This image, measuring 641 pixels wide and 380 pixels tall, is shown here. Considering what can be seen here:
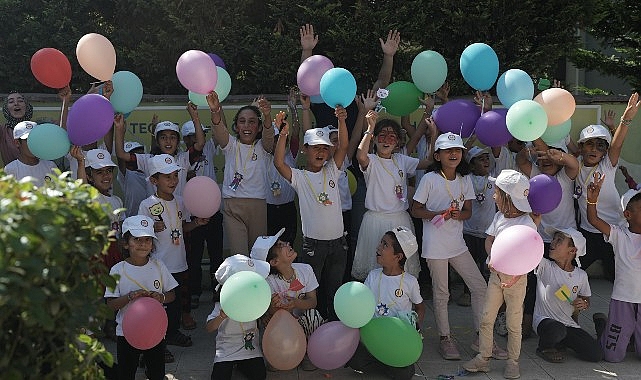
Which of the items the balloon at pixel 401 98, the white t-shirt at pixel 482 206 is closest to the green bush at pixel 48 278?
the balloon at pixel 401 98

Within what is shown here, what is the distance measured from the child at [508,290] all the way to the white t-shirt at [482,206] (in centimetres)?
113

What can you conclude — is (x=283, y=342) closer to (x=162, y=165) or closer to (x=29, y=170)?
(x=162, y=165)

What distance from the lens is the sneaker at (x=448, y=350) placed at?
16.4 feet

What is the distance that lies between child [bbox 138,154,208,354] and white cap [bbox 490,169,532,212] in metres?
2.27

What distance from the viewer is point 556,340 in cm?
496

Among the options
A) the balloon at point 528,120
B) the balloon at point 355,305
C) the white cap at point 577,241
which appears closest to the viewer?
the balloon at point 355,305

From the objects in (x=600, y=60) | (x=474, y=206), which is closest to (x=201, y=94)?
(x=474, y=206)

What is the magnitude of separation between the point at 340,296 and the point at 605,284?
3.66 metres

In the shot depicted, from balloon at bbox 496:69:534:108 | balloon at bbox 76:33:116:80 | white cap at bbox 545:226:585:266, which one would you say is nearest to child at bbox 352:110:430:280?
balloon at bbox 496:69:534:108

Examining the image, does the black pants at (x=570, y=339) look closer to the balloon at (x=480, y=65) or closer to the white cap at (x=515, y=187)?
the white cap at (x=515, y=187)

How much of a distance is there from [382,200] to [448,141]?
0.67 metres

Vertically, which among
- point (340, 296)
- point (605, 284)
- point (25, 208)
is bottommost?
point (605, 284)

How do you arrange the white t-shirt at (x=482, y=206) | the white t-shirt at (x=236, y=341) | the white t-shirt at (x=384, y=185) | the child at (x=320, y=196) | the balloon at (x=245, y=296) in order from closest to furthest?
the balloon at (x=245, y=296)
the white t-shirt at (x=236, y=341)
the child at (x=320, y=196)
the white t-shirt at (x=384, y=185)
the white t-shirt at (x=482, y=206)

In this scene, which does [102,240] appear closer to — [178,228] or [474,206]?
[178,228]
